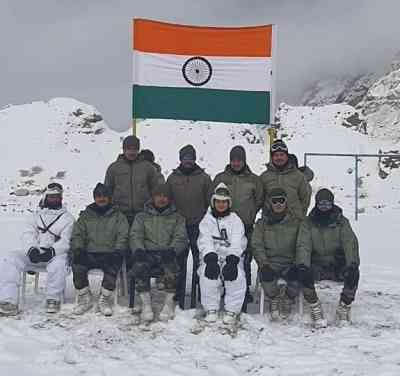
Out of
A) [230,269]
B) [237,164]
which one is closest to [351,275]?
[230,269]

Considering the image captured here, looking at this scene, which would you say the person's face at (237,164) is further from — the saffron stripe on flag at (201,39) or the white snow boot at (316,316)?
the saffron stripe on flag at (201,39)

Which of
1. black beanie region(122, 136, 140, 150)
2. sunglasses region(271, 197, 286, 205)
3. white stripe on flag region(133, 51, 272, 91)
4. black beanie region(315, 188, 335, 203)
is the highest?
white stripe on flag region(133, 51, 272, 91)

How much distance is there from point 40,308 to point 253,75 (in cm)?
376

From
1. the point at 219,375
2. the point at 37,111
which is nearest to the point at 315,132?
the point at 37,111

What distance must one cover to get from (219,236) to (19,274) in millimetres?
2027

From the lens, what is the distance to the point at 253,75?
23.3ft

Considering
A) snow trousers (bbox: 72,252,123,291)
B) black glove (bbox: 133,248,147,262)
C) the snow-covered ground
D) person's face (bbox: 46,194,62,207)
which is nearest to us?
the snow-covered ground

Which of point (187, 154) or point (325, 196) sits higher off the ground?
point (187, 154)

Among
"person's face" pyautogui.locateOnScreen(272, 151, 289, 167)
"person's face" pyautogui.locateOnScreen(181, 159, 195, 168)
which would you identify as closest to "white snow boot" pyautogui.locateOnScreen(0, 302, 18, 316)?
"person's face" pyautogui.locateOnScreen(181, 159, 195, 168)

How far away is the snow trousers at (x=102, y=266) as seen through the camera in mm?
5527

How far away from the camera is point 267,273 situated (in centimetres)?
529

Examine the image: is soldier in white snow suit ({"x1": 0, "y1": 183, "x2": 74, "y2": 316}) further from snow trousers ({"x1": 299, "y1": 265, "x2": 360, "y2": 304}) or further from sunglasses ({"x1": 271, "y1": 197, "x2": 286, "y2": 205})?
snow trousers ({"x1": 299, "y1": 265, "x2": 360, "y2": 304})

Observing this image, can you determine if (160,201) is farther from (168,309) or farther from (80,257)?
(168,309)

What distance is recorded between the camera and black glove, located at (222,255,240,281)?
5.17m
